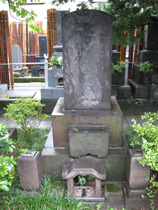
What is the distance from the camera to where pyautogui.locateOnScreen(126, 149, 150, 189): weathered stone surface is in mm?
2945

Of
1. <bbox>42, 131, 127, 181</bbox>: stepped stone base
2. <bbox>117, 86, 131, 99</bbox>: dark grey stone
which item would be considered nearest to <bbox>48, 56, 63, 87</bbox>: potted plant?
<bbox>117, 86, 131, 99</bbox>: dark grey stone

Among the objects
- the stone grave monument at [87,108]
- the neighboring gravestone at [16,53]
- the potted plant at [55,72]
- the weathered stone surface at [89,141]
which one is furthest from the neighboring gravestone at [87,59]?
the neighboring gravestone at [16,53]

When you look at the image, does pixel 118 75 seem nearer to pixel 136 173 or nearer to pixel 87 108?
pixel 87 108

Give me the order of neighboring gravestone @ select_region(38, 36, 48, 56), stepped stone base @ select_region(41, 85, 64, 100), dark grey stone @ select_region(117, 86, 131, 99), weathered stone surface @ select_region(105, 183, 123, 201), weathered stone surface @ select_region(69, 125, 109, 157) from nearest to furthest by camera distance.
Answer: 1. weathered stone surface @ select_region(105, 183, 123, 201)
2. weathered stone surface @ select_region(69, 125, 109, 157)
3. stepped stone base @ select_region(41, 85, 64, 100)
4. dark grey stone @ select_region(117, 86, 131, 99)
5. neighboring gravestone @ select_region(38, 36, 48, 56)

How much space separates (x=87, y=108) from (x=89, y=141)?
661 millimetres

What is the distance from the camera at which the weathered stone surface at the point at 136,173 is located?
295 cm

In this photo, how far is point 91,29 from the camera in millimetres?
3391

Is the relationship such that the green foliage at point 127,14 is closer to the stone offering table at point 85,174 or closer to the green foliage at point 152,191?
the stone offering table at point 85,174

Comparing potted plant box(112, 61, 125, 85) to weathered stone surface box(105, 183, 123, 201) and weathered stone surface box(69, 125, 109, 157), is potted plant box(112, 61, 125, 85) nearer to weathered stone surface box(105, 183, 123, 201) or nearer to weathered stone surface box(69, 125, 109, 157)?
weathered stone surface box(69, 125, 109, 157)

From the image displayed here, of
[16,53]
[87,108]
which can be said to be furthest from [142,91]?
[16,53]

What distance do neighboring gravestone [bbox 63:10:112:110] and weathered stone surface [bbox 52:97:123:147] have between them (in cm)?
22

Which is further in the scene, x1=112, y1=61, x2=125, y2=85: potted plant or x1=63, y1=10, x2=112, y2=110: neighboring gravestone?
x1=112, y1=61, x2=125, y2=85: potted plant

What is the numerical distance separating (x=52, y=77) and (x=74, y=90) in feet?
9.52

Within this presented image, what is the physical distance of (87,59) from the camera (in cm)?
351
